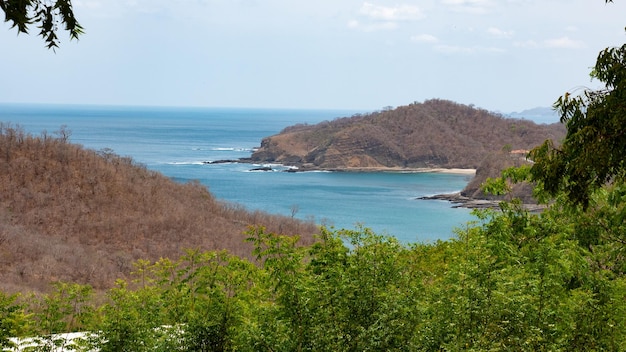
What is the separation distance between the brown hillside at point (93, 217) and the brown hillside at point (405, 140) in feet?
286

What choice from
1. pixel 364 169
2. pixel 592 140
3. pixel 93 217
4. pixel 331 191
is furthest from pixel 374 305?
pixel 364 169

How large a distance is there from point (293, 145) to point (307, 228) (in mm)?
106439

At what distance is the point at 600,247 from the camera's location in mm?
13406

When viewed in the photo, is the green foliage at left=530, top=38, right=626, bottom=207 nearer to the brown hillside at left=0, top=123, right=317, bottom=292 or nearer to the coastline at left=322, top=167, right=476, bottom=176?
the brown hillside at left=0, top=123, right=317, bottom=292

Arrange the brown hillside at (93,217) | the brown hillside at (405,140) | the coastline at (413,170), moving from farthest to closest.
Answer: the brown hillside at (405,140), the coastline at (413,170), the brown hillside at (93,217)

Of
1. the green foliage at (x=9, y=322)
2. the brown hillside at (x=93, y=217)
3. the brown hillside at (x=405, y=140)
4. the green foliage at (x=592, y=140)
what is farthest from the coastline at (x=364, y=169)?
the green foliage at (x=592, y=140)

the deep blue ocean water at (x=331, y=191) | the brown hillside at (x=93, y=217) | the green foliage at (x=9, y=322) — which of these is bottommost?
the deep blue ocean water at (x=331, y=191)

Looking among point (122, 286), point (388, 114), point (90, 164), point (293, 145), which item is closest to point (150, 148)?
point (293, 145)

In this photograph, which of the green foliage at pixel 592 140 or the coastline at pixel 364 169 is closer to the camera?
the green foliage at pixel 592 140

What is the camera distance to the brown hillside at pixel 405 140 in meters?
162

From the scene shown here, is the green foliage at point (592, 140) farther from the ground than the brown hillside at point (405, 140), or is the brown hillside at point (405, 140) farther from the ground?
the green foliage at point (592, 140)

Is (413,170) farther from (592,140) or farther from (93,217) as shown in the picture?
(592,140)

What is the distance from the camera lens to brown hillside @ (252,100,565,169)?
6373 inches

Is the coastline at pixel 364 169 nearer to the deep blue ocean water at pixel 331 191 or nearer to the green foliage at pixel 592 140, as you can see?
the deep blue ocean water at pixel 331 191
